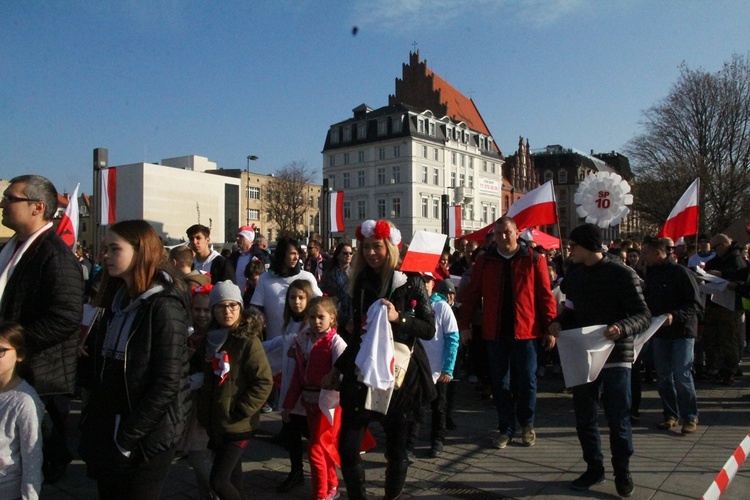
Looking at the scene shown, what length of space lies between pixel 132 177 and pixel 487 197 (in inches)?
2042

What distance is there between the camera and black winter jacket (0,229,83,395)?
3.11 meters

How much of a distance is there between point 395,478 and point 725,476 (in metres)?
1.88

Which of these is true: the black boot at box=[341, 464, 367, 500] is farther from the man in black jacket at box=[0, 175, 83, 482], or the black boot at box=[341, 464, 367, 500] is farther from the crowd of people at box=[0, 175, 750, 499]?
the man in black jacket at box=[0, 175, 83, 482]

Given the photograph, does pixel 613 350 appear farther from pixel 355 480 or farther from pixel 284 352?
pixel 284 352

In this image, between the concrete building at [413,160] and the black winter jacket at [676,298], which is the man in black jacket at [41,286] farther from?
the concrete building at [413,160]

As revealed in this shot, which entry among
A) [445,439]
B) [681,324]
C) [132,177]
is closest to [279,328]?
[445,439]

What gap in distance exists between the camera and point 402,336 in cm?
370

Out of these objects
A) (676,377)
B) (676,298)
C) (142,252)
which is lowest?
(676,377)

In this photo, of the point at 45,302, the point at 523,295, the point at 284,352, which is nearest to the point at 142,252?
the point at 45,302

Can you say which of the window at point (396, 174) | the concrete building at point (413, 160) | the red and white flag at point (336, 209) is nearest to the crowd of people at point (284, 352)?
the red and white flag at point (336, 209)

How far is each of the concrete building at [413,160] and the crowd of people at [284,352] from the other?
191 feet

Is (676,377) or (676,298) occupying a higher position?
(676,298)

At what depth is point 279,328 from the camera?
596cm

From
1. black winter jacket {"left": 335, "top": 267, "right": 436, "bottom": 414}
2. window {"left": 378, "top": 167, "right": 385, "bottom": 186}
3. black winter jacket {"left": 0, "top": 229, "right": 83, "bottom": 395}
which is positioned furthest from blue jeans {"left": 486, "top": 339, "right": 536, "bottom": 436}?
window {"left": 378, "top": 167, "right": 385, "bottom": 186}
